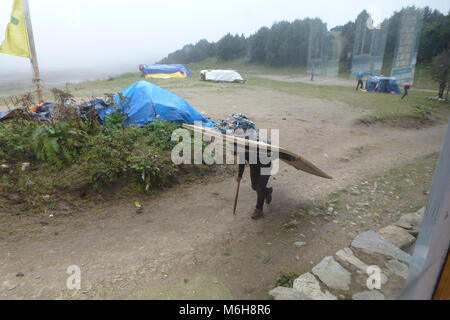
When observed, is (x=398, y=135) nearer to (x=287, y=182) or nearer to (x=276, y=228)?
(x=287, y=182)

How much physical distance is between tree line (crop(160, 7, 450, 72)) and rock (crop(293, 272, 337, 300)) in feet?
9.09

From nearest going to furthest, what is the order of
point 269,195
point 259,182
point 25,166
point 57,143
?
point 259,182 < point 269,195 < point 25,166 < point 57,143

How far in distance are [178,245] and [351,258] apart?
2035 mm

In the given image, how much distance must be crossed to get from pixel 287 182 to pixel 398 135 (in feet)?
18.6

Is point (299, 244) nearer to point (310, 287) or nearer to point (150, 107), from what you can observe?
point (310, 287)

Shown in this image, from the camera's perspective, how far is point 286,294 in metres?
2.50

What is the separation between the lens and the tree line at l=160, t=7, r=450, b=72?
5.91 meters

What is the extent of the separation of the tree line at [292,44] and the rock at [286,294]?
2888mm

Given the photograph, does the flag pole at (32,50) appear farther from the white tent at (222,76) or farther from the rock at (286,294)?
the white tent at (222,76)

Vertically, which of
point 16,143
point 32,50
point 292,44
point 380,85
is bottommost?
point 16,143

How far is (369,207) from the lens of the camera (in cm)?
415

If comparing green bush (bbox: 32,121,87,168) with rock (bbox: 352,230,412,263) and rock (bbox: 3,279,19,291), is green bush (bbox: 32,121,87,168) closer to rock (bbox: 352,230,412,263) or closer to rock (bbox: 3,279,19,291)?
rock (bbox: 3,279,19,291)

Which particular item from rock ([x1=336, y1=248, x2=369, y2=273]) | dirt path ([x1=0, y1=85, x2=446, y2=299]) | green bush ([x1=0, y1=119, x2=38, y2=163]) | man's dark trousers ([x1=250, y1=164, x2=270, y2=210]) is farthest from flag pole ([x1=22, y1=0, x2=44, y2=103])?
rock ([x1=336, y1=248, x2=369, y2=273])

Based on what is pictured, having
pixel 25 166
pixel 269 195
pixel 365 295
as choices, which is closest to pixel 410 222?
pixel 365 295
